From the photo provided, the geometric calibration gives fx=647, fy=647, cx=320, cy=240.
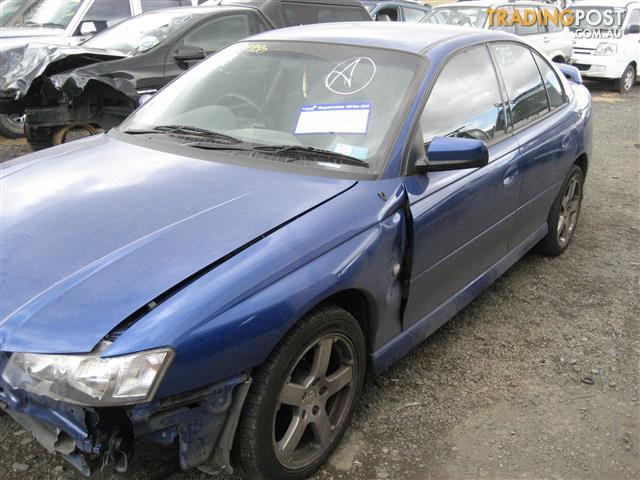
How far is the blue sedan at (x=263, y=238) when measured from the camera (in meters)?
1.94

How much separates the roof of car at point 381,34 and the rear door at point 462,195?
16 centimetres

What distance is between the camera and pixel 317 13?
26.0 feet

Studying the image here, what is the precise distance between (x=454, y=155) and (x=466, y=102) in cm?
65

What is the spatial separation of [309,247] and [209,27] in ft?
17.4

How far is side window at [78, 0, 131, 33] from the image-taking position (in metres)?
8.52

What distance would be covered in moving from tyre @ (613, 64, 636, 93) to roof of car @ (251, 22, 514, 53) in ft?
35.9

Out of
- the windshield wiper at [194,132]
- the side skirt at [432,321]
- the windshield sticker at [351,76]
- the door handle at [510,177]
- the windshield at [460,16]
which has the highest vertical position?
the windshield sticker at [351,76]

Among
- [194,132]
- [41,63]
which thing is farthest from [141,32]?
[194,132]

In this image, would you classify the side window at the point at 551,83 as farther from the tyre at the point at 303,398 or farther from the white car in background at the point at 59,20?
the white car in background at the point at 59,20

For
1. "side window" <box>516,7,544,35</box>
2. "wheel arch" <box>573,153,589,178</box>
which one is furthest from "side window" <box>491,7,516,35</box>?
"wheel arch" <box>573,153,589,178</box>

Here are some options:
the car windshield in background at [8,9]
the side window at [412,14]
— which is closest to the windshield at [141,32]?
the car windshield in background at [8,9]

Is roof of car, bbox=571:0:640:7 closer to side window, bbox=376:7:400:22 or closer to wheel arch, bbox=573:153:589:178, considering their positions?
side window, bbox=376:7:400:22

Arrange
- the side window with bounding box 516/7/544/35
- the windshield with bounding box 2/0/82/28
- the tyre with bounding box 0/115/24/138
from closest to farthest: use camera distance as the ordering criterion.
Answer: the tyre with bounding box 0/115/24/138 → the windshield with bounding box 2/0/82/28 → the side window with bounding box 516/7/544/35

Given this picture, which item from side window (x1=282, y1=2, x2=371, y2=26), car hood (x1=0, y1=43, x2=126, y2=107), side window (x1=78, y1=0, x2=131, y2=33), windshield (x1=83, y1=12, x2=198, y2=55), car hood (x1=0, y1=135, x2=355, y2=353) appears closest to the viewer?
car hood (x1=0, y1=135, x2=355, y2=353)
